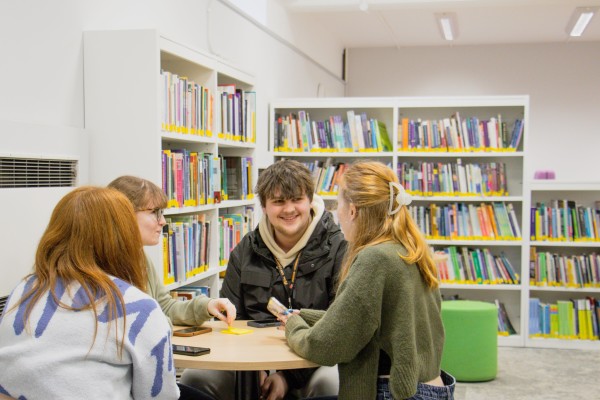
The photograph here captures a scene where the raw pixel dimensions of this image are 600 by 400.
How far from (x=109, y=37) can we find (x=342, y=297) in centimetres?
178

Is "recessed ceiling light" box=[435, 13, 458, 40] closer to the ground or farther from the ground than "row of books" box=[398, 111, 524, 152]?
farther from the ground

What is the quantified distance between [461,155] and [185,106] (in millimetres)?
2947

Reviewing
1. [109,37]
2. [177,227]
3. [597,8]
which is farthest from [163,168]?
→ [597,8]

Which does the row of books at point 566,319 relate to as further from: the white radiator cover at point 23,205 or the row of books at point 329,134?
the white radiator cover at point 23,205

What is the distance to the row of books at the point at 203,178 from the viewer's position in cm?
333

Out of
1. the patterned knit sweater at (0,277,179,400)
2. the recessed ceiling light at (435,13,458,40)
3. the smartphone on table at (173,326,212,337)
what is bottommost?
the smartphone on table at (173,326,212,337)

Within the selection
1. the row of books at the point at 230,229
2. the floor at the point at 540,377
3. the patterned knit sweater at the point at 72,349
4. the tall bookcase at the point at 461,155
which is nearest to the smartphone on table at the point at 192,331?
the patterned knit sweater at the point at 72,349

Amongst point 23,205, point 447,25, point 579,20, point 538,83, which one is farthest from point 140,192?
point 538,83

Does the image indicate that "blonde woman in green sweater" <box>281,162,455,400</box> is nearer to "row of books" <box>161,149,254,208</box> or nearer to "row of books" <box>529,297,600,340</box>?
"row of books" <box>161,149,254,208</box>

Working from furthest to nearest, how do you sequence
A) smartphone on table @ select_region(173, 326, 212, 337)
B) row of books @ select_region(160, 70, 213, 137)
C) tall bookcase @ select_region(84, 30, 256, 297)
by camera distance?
1. row of books @ select_region(160, 70, 213, 137)
2. tall bookcase @ select_region(84, 30, 256, 297)
3. smartphone on table @ select_region(173, 326, 212, 337)

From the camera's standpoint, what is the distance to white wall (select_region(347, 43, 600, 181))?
9.34 metres

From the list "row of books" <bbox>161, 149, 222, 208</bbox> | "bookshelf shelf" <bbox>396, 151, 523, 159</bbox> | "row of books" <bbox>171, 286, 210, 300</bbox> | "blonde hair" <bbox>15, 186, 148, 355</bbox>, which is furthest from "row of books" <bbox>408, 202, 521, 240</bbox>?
"blonde hair" <bbox>15, 186, 148, 355</bbox>

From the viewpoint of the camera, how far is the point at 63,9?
296 centimetres

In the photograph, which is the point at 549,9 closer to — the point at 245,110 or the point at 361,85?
the point at 361,85
